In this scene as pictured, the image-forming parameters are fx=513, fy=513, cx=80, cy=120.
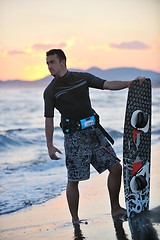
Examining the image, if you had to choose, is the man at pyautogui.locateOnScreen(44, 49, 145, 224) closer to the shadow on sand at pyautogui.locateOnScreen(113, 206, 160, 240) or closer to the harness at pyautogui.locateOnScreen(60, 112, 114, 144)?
the harness at pyautogui.locateOnScreen(60, 112, 114, 144)

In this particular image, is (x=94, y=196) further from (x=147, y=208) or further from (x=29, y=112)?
(x=29, y=112)

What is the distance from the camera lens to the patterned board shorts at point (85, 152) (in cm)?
384

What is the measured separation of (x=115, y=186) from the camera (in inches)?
156

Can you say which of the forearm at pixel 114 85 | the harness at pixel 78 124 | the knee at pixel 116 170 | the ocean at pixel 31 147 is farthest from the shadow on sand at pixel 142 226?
the ocean at pixel 31 147

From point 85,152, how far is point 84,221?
54cm

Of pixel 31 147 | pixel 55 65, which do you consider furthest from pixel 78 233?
pixel 31 147

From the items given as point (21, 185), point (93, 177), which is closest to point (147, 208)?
point (93, 177)

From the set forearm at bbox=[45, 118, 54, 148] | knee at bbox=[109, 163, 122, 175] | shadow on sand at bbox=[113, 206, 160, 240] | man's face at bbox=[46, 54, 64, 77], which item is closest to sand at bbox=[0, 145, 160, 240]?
shadow on sand at bbox=[113, 206, 160, 240]

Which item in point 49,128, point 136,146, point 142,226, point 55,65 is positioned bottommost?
point 142,226

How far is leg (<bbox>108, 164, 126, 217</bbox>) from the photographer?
3.93 metres

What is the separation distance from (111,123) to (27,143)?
13.5ft

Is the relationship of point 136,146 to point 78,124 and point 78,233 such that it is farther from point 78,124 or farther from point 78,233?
point 78,233

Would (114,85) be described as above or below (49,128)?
above

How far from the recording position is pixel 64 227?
381 cm
